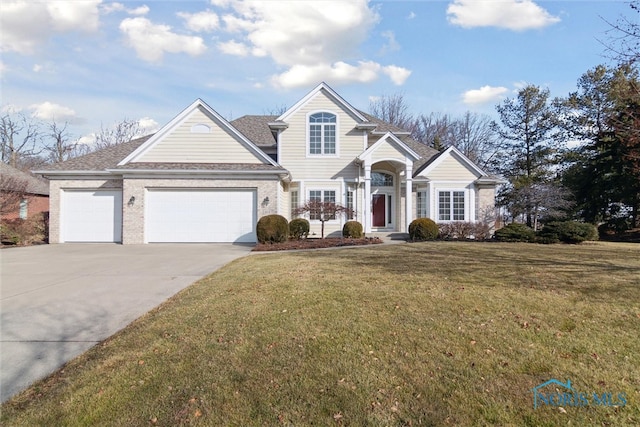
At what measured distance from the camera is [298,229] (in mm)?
16578

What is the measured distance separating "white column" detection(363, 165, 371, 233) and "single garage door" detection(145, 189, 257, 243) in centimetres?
544

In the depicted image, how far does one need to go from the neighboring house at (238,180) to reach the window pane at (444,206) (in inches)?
2.1

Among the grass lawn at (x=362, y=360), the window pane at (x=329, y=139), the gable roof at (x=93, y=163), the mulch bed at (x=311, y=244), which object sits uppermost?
the window pane at (x=329, y=139)

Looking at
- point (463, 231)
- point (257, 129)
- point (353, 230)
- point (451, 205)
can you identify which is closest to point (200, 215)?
point (353, 230)

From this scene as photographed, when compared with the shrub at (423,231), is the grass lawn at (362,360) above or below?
below

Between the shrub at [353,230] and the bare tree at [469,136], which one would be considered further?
the bare tree at [469,136]

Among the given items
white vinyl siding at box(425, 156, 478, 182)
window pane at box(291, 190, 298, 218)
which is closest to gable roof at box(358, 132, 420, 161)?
white vinyl siding at box(425, 156, 478, 182)

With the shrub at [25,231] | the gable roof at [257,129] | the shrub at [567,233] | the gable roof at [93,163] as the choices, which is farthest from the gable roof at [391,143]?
the shrub at [25,231]

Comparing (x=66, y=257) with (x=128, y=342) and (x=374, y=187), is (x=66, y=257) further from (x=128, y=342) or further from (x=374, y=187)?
(x=374, y=187)

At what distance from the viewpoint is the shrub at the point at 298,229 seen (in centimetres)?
1645

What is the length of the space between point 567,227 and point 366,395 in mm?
16060

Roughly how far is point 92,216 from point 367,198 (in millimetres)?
13110

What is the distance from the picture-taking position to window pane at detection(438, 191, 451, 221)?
1914 centimetres

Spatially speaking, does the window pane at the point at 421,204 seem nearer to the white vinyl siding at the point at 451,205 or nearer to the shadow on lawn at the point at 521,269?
the white vinyl siding at the point at 451,205
